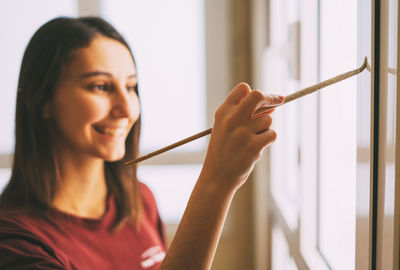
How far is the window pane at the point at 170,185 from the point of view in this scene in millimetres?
2039

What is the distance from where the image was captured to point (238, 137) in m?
0.51

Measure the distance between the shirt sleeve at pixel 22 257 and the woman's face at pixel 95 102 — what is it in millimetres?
253

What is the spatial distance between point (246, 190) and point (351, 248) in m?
1.26

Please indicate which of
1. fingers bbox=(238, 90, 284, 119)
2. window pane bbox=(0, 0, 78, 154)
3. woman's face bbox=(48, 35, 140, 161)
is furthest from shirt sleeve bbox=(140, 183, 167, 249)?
window pane bbox=(0, 0, 78, 154)

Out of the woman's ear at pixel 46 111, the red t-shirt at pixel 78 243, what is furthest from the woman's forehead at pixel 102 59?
the red t-shirt at pixel 78 243

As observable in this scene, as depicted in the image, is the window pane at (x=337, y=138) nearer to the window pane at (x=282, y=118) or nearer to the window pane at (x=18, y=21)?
the window pane at (x=282, y=118)

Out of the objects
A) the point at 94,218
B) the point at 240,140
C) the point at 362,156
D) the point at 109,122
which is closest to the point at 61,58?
the point at 109,122

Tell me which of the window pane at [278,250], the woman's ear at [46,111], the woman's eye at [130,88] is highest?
the woman's eye at [130,88]

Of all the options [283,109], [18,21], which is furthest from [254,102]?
[18,21]

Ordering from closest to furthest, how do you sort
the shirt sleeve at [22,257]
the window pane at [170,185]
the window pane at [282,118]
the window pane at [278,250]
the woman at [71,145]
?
the shirt sleeve at [22,257] → the woman at [71,145] → the window pane at [282,118] → the window pane at [278,250] → the window pane at [170,185]

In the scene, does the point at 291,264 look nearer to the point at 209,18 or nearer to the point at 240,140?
the point at 240,140

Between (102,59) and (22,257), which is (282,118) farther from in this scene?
(22,257)

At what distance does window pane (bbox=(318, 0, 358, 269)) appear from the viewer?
70cm

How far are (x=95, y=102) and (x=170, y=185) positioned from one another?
1.27m
